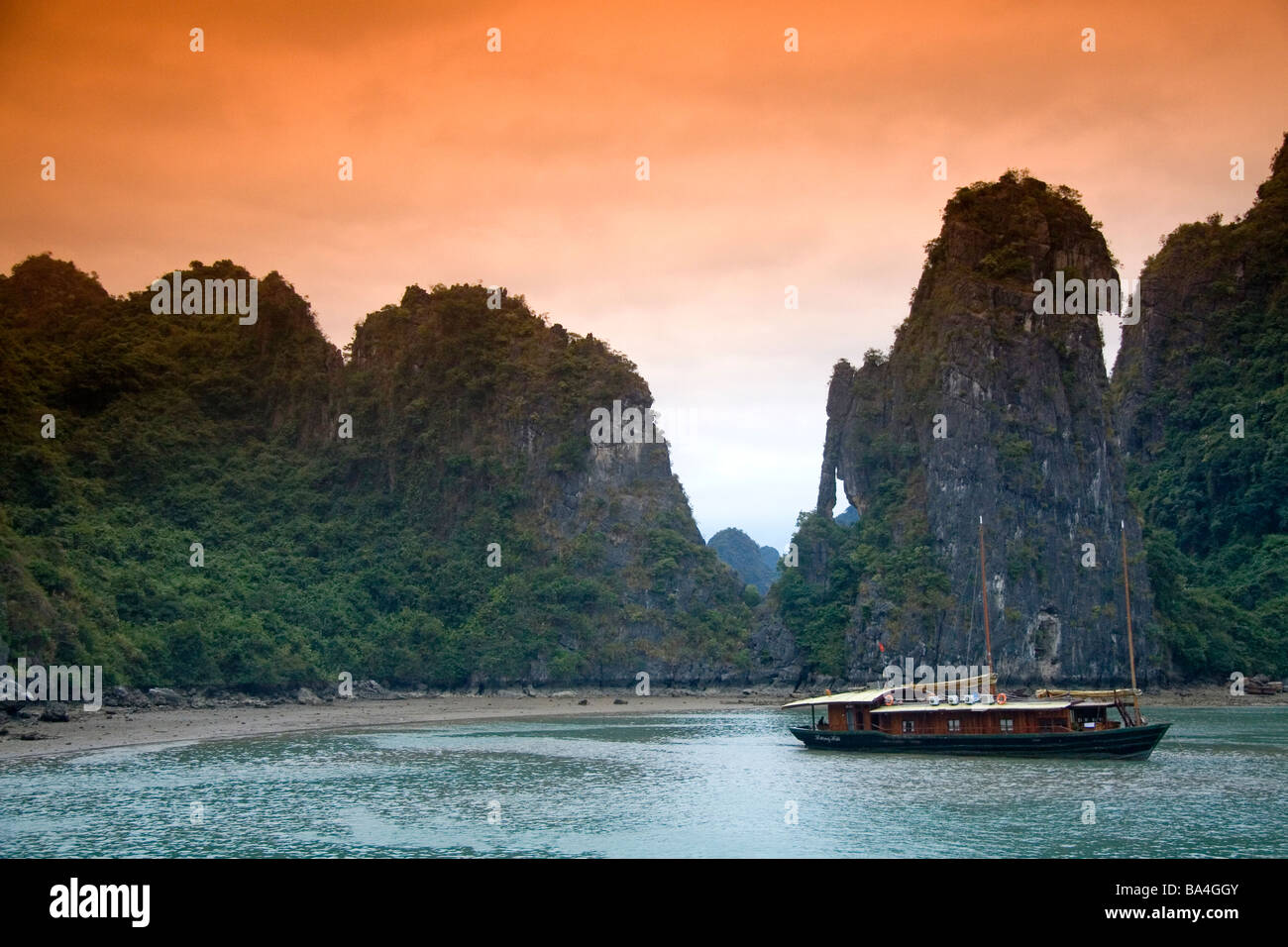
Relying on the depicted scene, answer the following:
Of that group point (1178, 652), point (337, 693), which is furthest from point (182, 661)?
point (1178, 652)

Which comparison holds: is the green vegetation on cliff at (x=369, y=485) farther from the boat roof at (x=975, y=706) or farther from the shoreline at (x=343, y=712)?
the boat roof at (x=975, y=706)

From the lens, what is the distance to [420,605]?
81.6 metres

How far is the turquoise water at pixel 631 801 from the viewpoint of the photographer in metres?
21.6

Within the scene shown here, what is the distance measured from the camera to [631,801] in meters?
27.7

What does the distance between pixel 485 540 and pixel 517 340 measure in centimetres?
1653

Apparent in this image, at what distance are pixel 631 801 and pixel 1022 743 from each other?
15.7 meters

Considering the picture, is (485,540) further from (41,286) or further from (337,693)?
(41,286)

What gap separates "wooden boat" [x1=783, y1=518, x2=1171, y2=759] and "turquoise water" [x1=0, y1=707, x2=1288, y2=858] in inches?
32.2

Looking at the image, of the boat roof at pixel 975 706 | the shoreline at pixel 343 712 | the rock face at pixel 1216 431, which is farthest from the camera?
the rock face at pixel 1216 431
